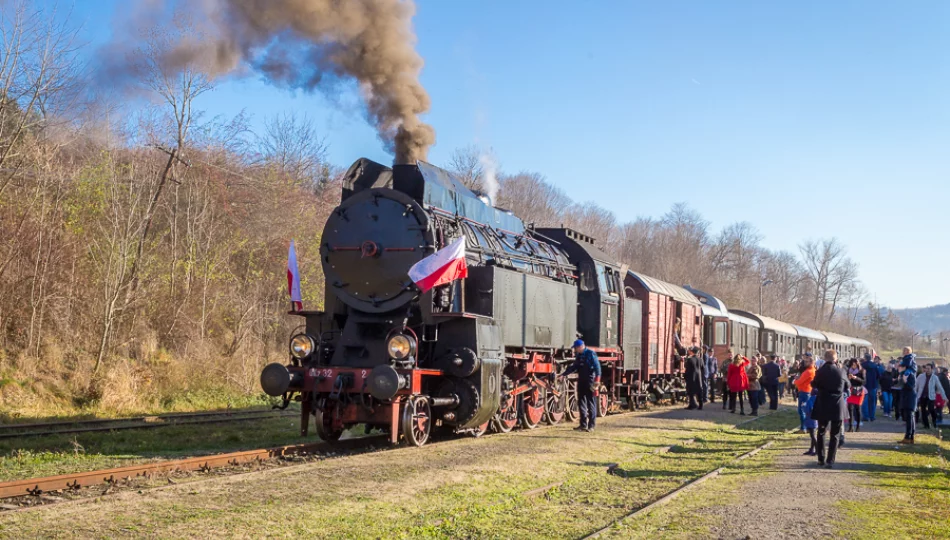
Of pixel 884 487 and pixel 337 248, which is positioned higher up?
pixel 337 248

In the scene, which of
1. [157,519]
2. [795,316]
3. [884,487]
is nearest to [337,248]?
[157,519]

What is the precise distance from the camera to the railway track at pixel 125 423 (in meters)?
12.4

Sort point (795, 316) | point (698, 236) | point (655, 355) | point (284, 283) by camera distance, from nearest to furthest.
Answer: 1. point (655, 355)
2. point (284, 283)
3. point (698, 236)
4. point (795, 316)

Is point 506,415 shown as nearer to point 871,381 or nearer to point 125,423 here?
point 125,423

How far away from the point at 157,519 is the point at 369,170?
6.80 meters

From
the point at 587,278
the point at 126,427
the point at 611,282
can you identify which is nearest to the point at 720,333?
the point at 611,282

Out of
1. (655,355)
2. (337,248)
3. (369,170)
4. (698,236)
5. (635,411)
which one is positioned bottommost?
(635,411)

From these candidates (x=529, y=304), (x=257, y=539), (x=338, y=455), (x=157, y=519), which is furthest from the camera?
(x=529, y=304)

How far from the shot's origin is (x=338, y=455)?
1052 centimetres

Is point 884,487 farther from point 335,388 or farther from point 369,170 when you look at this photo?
point 369,170

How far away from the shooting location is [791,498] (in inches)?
338

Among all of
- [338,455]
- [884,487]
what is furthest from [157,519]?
[884,487]

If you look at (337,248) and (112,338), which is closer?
(337,248)

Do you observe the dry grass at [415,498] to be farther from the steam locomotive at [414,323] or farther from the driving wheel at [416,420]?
the steam locomotive at [414,323]
